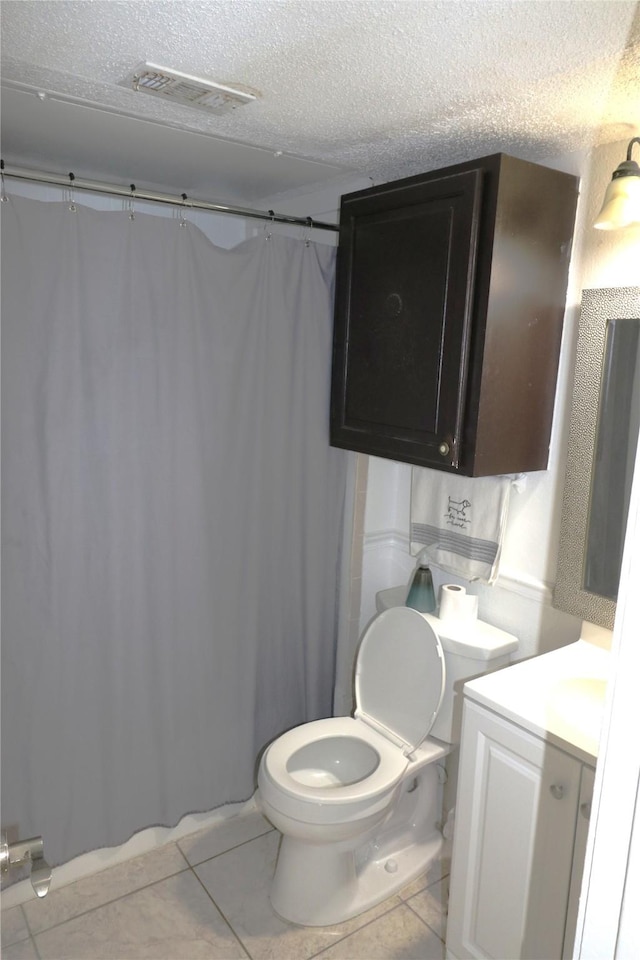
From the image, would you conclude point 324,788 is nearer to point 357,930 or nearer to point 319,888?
point 319,888

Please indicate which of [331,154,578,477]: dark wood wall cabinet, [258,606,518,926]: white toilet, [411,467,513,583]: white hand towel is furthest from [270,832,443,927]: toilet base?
[331,154,578,477]: dark wood wall cabinet

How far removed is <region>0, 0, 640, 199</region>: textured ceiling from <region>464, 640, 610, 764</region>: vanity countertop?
4.01 ft

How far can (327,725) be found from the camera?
215cm

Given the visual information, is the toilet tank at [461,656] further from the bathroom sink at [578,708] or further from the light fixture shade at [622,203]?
the light fixture shade at [622,203]

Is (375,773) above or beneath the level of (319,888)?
above

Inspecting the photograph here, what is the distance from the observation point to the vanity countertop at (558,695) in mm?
1412

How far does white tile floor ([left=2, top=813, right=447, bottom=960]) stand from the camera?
184 centimetres

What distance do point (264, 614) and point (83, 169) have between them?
1637mm

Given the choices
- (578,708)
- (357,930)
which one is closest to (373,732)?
(357,930)

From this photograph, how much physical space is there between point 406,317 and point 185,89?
2.59 ft

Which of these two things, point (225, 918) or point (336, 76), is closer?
point (336, 76)

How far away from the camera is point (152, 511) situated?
201cm

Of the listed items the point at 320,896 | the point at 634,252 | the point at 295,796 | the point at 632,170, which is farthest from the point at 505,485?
the point at 320,896

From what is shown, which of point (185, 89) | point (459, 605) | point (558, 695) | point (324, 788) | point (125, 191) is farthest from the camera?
point (459, 605)
